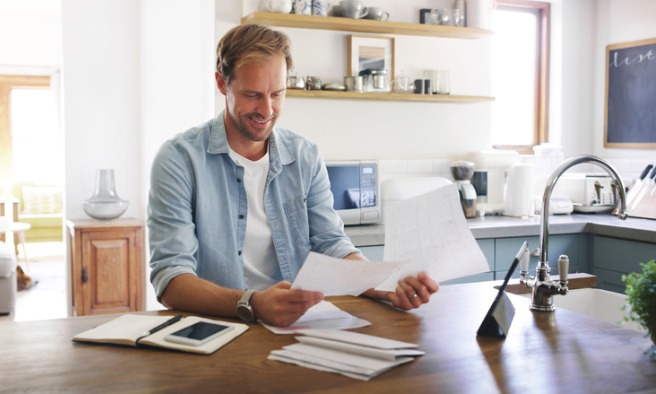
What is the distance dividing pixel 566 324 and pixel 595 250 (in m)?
2.44

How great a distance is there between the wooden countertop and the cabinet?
2.45m

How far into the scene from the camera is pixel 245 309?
154 cm

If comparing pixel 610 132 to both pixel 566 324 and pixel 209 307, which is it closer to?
pixel 566 324

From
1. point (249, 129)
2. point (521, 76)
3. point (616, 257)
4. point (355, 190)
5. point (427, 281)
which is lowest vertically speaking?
point (616, 257)

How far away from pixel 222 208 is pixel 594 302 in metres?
1.23

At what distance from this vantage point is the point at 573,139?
16.0 feet

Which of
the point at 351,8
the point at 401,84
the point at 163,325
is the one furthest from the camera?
the point at 401,84

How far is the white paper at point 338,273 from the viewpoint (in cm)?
139

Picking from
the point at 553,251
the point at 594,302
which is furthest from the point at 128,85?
the point at 594,302

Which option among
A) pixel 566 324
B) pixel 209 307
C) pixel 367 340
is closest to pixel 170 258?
pixel 209 307

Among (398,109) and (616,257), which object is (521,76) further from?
(616,257)

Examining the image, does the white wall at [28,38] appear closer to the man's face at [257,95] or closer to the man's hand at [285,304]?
the man's face at [257,95]

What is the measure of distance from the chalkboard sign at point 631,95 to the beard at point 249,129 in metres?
3.28

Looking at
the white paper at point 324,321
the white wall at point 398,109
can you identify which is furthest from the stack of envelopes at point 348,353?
the white wall at point 398,109
